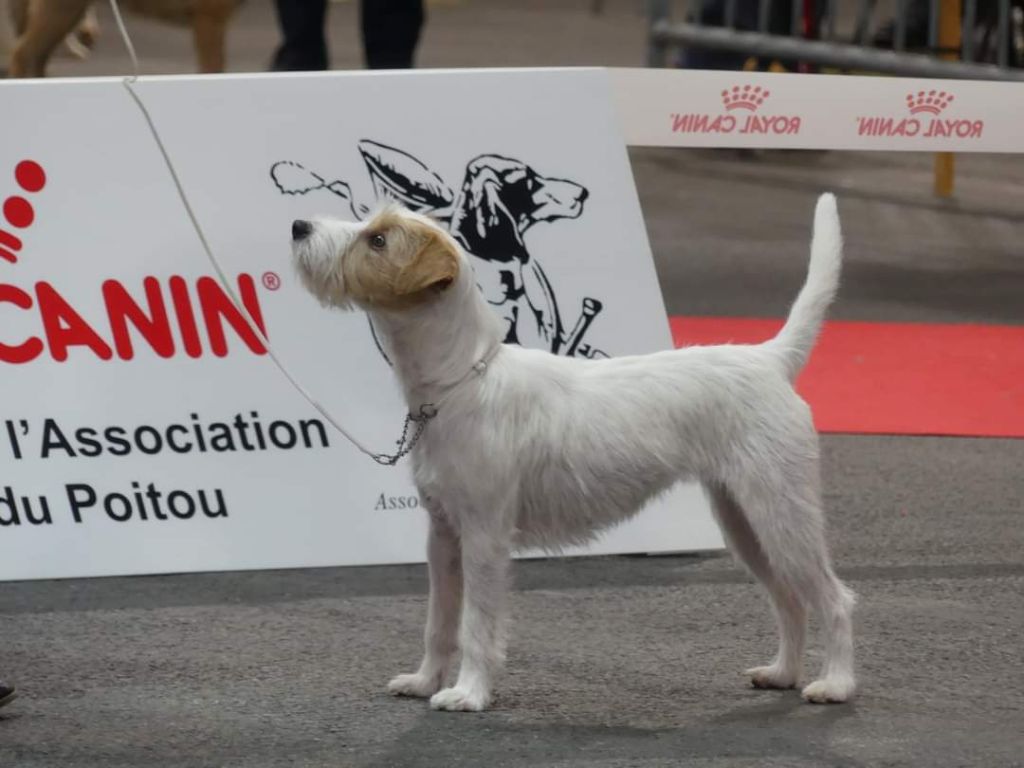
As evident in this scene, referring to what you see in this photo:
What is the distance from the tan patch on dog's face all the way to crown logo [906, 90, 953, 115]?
2.27 m

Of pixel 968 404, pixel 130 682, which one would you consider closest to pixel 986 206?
pixel 968 404

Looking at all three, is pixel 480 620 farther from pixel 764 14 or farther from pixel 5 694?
pixel 764 14

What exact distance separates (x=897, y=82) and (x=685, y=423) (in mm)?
2009

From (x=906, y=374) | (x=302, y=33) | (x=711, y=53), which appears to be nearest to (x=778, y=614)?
(x=906, y=374)

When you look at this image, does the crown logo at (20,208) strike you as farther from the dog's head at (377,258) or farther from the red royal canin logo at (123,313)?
the dog's head at (377,258)

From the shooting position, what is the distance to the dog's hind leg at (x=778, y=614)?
11.6 feet

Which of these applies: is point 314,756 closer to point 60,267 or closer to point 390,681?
point 390,681

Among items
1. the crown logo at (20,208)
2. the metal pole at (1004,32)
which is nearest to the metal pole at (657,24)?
the metal pole at (1004,32)

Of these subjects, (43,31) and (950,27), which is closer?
(43,31)

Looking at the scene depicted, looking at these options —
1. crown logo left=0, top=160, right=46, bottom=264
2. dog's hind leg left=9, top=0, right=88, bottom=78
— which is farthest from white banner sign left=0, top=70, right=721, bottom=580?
dog's hind leg left=9, top=0, right=88, bottom=78

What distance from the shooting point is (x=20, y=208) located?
4129 millimetres

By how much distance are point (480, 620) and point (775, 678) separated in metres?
0.64

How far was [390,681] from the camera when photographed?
3535 mm

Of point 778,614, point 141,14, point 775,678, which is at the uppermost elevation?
point 141,14
